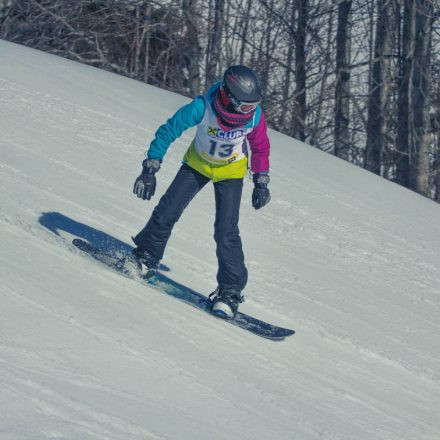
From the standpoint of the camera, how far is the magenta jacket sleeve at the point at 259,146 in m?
6.51

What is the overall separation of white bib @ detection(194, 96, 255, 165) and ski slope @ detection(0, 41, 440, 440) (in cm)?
100

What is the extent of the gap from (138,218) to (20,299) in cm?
325

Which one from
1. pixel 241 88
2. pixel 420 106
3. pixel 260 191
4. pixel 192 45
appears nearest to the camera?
pixel 241 88

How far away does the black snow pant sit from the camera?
21.4 ft

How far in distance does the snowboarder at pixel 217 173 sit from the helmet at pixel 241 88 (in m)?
0.07

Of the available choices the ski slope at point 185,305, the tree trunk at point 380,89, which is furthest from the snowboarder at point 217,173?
the tree trunk at point 380,89

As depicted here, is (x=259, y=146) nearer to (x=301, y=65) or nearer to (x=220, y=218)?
(x=220, y=218)

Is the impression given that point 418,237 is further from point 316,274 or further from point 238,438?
point 238,438

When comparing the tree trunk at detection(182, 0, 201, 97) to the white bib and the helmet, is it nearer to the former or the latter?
the white bib

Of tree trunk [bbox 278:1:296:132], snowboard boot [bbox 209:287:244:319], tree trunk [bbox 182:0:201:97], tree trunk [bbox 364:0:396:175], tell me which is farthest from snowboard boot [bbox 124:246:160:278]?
tree trunk [bbox 364:0:396:175]

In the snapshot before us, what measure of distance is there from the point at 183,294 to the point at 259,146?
1132 millimetres

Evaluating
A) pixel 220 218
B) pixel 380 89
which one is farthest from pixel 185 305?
pixel 380 89

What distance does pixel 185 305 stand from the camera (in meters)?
6.53

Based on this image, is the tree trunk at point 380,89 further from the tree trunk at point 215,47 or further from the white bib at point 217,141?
the white bib at point 217,141
